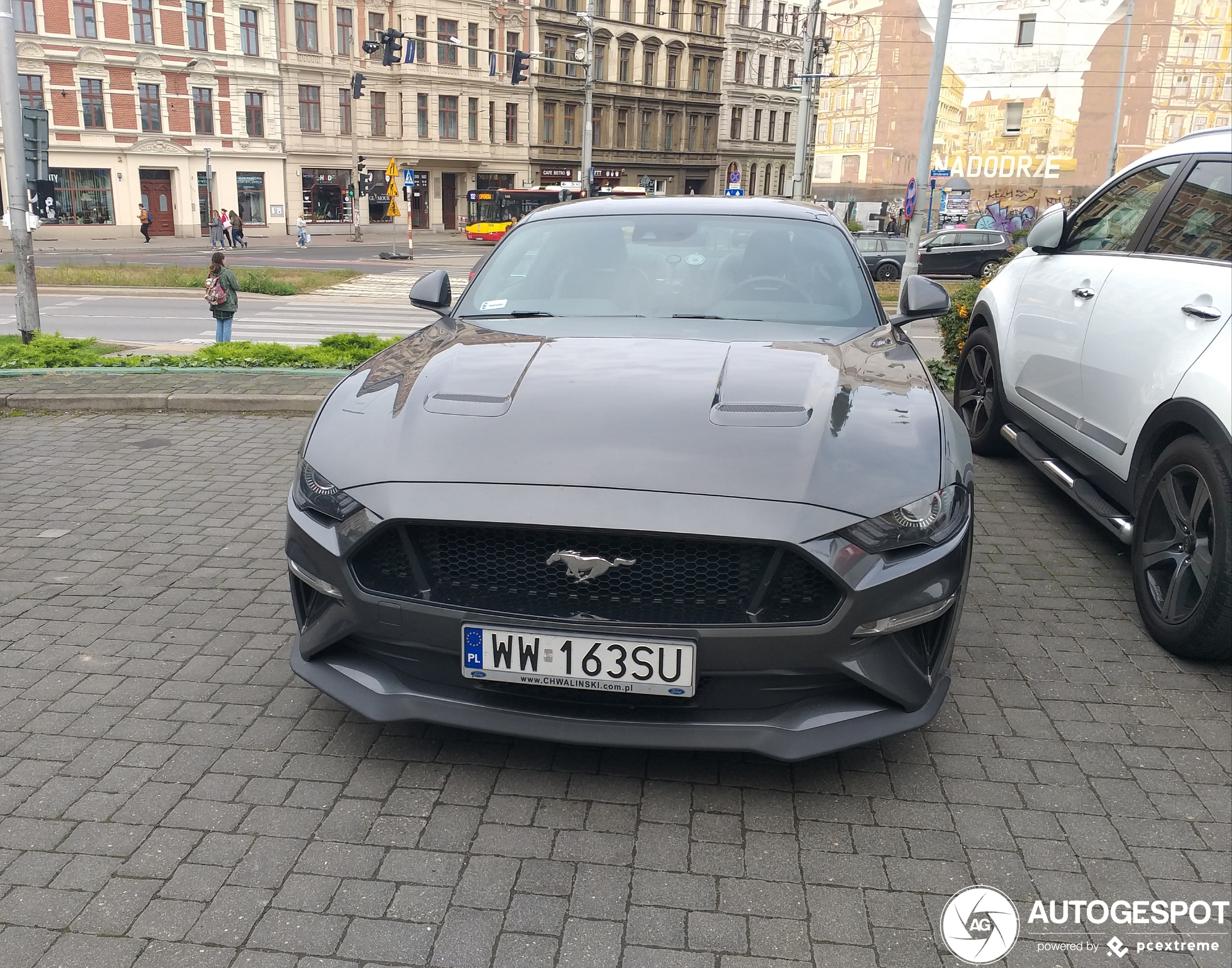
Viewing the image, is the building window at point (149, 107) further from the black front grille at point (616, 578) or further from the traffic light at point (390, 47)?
the black front grille at point (616, 578)

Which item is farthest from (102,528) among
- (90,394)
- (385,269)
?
(385,269)

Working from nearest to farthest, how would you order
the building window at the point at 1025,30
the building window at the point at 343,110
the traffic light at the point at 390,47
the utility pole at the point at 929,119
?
the utility pole at the point at 929,119, the traffic light at the point at 390,47, the building window at the point at 1025,30, the building window at the point at 343,110

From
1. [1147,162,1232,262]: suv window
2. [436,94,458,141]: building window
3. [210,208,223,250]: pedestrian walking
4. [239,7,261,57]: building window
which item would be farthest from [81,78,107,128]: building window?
[1147,162,1232,262]: suv window

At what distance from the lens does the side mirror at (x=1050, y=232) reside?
209 inches

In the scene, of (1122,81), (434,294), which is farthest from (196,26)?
(434,294)

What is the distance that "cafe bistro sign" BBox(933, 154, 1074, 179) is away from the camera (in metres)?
55.0

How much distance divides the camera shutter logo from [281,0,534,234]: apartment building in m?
52.9

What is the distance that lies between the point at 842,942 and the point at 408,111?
61.5 meters

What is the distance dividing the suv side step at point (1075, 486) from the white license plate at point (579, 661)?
2.42 meters

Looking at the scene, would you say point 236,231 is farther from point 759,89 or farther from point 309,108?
point 759,89

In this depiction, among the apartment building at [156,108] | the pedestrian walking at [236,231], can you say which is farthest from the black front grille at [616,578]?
the apartment building at [156,108]

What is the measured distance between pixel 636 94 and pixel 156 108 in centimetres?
3214

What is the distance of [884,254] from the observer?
31.7 metres

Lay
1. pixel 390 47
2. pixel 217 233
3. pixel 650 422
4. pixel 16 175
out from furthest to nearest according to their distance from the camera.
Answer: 1. pixel 217 233
2. pixel 390 47
3. pixel 16 175
4. pixel 650 422
